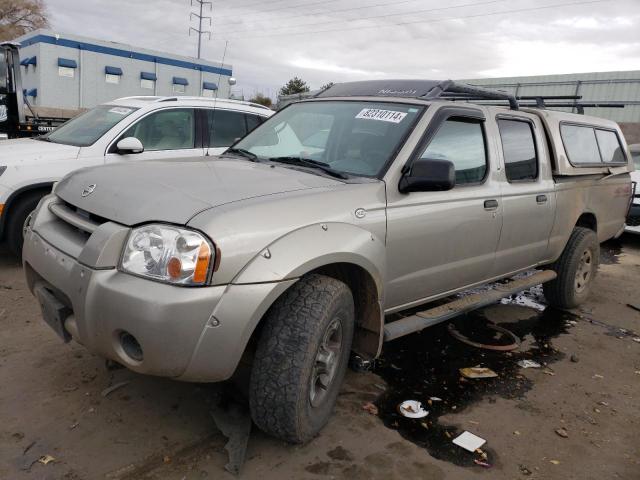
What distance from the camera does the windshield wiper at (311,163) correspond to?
315cm

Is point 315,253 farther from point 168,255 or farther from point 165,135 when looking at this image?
point 165,135

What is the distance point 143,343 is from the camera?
224 centimetres

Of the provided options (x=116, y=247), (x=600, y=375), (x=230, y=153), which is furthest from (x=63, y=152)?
(x=600, y=375)

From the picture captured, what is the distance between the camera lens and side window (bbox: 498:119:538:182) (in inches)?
163

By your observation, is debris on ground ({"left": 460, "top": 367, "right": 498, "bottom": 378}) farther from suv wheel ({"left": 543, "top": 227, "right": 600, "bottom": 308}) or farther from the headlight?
the headlight

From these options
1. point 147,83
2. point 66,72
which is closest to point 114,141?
point 66,72

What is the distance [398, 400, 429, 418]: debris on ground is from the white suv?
302 centimetres

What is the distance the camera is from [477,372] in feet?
12.8

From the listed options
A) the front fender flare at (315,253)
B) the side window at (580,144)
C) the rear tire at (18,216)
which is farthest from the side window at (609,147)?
the rear tire at (18,216)

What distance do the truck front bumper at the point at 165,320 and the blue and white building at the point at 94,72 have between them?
97.8 feet

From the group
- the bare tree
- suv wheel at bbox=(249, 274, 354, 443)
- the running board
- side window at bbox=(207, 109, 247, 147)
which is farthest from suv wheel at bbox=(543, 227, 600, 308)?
the bare tree

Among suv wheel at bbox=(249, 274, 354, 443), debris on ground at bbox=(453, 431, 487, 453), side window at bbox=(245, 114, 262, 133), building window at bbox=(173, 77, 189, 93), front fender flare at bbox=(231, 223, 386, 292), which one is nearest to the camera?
front fender flare at bbox=(231, 223, 386, 292)

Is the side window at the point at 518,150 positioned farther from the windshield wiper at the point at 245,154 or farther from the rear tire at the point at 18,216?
the rear tire at the point at 18,216

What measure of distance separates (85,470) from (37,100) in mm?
33110
